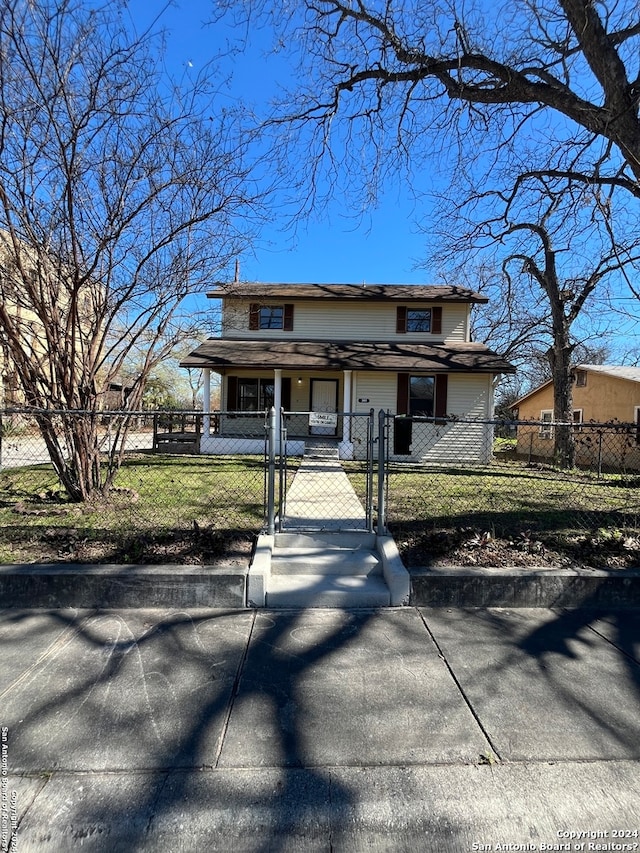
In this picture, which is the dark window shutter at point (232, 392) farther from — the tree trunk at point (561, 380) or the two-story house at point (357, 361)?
the tree trunk at point (561, 380)

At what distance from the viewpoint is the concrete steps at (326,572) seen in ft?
12.1

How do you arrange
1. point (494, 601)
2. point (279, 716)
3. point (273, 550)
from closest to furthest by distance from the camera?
point (279, 716), point (494, 601), point (273, 550)

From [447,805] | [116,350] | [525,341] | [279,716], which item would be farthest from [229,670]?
[525,341]

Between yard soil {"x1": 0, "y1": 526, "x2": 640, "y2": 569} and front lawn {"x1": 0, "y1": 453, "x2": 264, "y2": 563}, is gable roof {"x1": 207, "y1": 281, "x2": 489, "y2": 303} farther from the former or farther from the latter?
yard soil {"x1": 0, "y1": 526, "x2": 640, "y2": 569}

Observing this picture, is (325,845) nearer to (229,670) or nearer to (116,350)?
(229,670)

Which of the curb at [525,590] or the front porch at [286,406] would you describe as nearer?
the curb at [525,590]

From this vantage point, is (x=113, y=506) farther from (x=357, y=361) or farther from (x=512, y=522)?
(x=357, y=361)

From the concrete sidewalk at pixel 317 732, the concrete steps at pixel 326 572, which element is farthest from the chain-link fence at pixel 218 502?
the concrete sidewalk at pixel 317 732

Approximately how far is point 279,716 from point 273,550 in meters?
2.03

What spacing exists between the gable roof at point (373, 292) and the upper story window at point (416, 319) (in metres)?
0.46

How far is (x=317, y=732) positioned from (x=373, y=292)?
50.5 feet

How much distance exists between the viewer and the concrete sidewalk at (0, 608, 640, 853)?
181cm

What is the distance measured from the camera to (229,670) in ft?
9.20

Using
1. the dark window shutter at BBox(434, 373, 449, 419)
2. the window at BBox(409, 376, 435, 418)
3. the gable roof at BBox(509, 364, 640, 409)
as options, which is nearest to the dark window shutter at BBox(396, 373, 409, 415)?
the window at BBox(409, 376, 435, 418)
